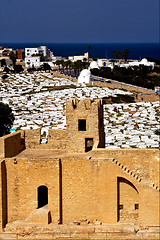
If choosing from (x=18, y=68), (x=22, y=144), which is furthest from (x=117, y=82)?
(x=22, y=144)

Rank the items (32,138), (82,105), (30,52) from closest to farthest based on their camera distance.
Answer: (82,105) < (32,138) < (30,52)

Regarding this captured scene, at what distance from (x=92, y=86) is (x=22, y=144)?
2240 inches

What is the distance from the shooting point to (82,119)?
907 inches

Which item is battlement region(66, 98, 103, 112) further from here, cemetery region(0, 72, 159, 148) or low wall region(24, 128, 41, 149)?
cemetery region(0, 72, 159, 148)

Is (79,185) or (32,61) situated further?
(32,61)

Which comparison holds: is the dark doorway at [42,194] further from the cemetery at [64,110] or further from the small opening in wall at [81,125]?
the cemetery at [64,110]

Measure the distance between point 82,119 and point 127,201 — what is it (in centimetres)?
444

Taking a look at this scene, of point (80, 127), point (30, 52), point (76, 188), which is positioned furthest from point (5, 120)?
point (30, 52)

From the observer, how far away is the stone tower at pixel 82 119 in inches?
902

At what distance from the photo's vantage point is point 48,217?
71.6 ft

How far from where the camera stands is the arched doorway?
21766 millimetres

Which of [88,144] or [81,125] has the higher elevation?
[81,125]

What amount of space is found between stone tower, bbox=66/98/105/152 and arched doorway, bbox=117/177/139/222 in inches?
94.6

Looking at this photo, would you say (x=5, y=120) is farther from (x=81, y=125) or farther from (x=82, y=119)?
(x=82, y=119)
